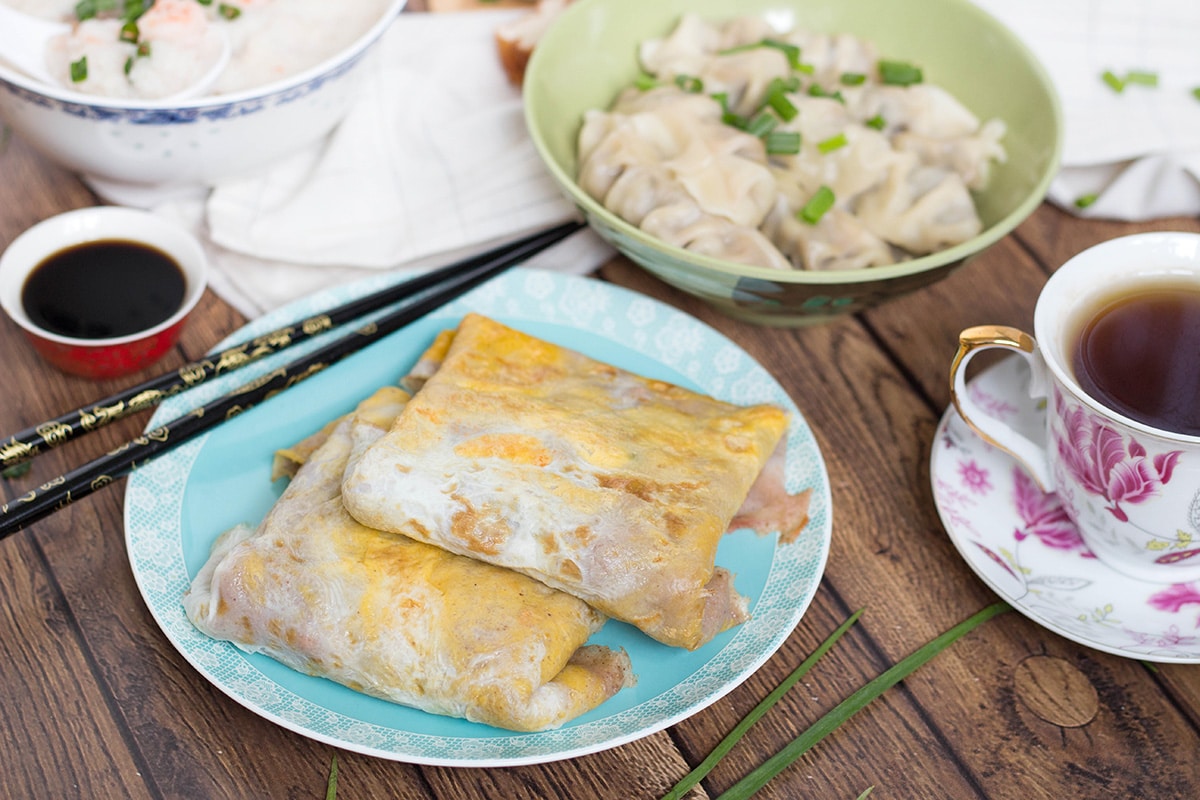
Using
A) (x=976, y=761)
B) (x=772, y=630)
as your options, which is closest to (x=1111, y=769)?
(x=976, y=761)

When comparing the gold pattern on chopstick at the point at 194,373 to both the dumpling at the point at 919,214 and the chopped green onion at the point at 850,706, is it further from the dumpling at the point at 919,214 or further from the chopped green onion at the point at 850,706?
the dumpling at the point at 919,214

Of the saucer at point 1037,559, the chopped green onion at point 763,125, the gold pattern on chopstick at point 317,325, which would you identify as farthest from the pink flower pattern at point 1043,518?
the gold pattern on chopstick at point 317,325

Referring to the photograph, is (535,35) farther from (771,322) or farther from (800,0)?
(771,322)

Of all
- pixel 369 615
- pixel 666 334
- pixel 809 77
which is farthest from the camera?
pixel 809 77

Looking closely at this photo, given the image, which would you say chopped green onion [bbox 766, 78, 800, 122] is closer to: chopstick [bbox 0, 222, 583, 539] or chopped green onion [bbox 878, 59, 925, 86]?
chopped green onion [bbox 878, 59, 925, 86]

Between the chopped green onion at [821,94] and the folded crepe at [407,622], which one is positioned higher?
the chopped green onion at [821,94]

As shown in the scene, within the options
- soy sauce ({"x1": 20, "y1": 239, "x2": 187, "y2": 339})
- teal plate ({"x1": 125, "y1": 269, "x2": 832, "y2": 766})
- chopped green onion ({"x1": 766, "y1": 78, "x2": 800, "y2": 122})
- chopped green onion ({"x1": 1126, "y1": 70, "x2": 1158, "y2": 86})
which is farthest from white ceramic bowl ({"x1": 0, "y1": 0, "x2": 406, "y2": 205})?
chopped green onion ({"x1": 1126, "y1": 70, "x2": 1158, "y2": 86})
